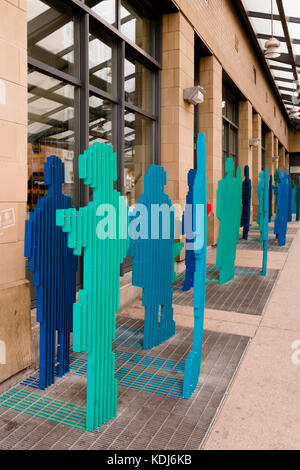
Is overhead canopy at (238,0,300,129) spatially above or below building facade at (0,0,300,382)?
above

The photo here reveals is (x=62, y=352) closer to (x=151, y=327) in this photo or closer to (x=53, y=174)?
(x=151, y=327)

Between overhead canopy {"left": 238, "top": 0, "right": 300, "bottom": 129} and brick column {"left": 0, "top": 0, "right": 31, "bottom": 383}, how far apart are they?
9114 mm

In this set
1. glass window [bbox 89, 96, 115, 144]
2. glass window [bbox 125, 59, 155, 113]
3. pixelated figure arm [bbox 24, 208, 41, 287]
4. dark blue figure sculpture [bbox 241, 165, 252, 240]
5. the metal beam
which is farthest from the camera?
the metal beam

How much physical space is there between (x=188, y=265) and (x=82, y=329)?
11.5ft

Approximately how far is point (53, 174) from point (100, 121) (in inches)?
97.8

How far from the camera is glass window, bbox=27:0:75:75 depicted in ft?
12.7

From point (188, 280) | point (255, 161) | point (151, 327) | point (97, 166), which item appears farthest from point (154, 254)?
point (255, 161)

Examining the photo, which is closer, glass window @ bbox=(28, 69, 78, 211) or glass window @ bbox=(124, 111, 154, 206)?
glass window @ bbox=(28, 69, 78, 211)

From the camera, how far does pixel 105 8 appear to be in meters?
5.12

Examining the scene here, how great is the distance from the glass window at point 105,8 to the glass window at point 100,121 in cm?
107

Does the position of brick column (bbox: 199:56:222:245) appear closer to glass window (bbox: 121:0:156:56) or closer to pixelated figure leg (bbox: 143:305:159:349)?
glass window (bbox: 121:0:156:56)

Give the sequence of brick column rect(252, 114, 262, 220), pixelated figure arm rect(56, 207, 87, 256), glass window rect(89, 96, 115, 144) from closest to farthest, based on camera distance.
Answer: pixelated figure arm rect(56, 207, 87, 256), glass window rect(89, 96, 115, 144), brick column rect(252, 114, 262, 220)

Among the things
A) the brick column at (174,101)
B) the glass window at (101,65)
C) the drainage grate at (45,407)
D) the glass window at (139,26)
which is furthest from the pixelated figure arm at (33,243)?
the brick column at (174,101)

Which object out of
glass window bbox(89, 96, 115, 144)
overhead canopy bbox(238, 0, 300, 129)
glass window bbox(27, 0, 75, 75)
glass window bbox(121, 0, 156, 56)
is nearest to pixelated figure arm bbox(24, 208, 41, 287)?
glass window bbox(27, 0, 75, 75)
